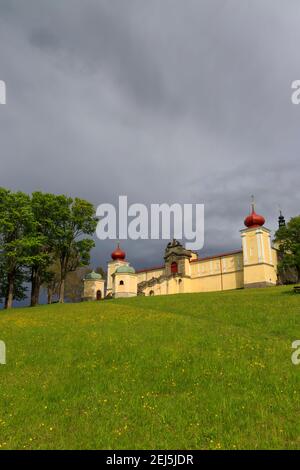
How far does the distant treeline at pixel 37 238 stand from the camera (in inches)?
1789

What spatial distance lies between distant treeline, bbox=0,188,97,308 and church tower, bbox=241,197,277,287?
29.2 meters

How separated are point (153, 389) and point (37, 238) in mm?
38166

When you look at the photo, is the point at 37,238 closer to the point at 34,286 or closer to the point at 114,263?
the point at 34,286

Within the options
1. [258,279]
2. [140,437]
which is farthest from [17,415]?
[258,279]

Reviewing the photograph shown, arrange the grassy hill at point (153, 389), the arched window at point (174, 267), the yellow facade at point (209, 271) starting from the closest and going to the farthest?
the grassy hill at point (153, 389) < the yellow facade at point (209, 271) < the arched window at point (174, 267)

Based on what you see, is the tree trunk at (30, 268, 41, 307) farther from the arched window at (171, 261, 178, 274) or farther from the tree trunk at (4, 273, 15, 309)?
the arched window at (171, 261, 178, 274)

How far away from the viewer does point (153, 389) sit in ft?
37.9

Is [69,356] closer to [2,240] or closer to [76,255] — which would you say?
[2,240]

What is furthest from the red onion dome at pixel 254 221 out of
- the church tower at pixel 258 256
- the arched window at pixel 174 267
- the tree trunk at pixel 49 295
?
the tree trunk at pixel 49 295

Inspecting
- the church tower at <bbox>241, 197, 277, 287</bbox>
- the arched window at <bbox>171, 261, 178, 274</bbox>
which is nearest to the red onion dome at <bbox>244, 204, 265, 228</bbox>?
the church tower at <bbox>241, 197, 277, 287</bbox>

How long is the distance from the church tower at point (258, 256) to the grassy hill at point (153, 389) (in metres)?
48.0

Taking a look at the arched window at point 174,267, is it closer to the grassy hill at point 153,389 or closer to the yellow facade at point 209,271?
the yellow facade at point 209,271

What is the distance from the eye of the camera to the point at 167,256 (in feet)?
266

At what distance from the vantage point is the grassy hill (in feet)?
28.9
